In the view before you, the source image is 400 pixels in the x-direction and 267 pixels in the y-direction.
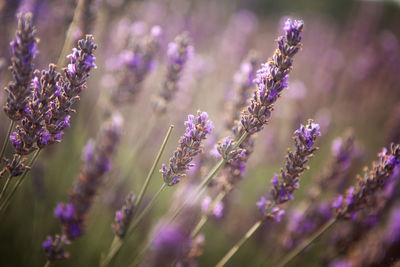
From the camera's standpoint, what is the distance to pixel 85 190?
1.93 m

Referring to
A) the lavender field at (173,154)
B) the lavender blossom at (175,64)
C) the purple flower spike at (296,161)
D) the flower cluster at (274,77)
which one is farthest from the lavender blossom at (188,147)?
the lavender blossom at (175,64)

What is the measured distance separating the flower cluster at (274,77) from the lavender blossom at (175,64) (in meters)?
0.93

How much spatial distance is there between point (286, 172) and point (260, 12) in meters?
12.0

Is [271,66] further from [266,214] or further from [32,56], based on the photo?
[32,56]

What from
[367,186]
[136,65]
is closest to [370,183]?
[367,186]

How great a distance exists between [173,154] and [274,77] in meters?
0.60

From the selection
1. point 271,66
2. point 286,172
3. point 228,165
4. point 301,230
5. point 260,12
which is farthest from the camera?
point 260,12

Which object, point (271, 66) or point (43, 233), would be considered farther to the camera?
point (43, 233)

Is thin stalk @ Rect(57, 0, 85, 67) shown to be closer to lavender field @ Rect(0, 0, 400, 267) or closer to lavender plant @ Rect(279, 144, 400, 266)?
lavender field @ Rect(0, 0, 400, 267)

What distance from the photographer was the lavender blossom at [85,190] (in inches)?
72.8

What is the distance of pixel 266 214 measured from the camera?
1566mm

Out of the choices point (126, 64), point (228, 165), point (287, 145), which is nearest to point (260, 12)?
point (287, 145)

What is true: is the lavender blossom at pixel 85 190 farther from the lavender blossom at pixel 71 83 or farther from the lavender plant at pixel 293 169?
the lavender plant at pixel 293 169

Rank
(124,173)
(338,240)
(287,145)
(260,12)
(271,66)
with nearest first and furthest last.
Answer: (271,66) → (338,240) → (124,173) → (287,145) → (260,12)
